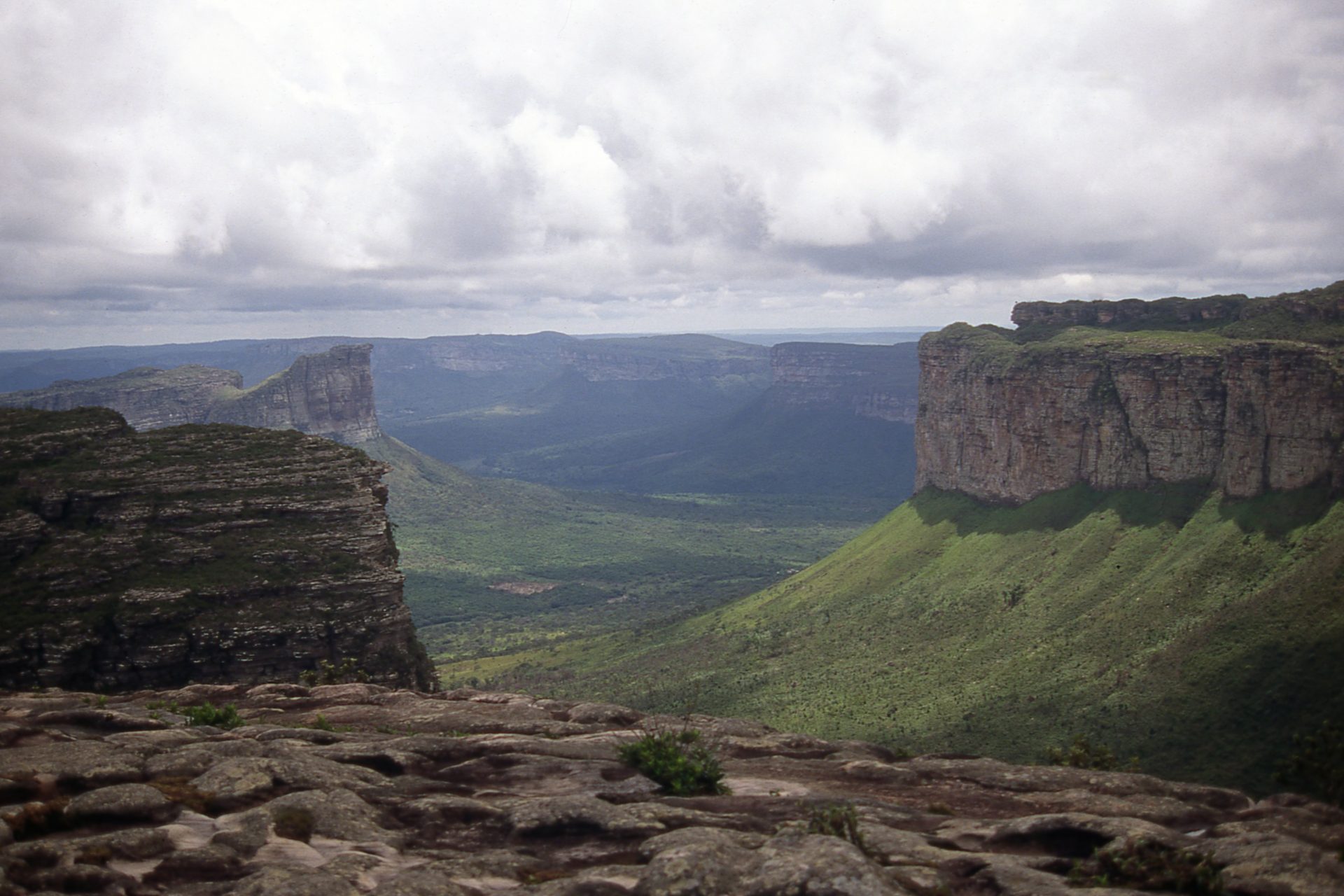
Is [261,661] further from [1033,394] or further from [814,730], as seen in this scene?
[1033,394]

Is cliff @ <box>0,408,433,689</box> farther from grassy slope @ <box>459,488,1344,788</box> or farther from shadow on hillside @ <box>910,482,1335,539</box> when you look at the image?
shadow on hillside @ <box>910,482,1335,539</box>

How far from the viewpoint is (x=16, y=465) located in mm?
68812

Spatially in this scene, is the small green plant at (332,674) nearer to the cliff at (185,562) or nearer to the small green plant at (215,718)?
the cliff at (185,562)

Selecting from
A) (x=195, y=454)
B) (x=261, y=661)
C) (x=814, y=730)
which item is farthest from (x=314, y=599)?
(x=814, y=730)

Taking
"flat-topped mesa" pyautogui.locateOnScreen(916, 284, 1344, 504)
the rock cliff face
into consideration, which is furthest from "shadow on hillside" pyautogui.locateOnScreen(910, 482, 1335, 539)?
the rock cliff face

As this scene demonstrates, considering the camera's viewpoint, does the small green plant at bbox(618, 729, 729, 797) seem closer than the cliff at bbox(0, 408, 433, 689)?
Yes

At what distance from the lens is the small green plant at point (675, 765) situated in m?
32.3

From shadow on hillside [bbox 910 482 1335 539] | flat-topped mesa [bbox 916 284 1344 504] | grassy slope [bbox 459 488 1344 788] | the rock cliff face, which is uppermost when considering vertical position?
the rock cliff face

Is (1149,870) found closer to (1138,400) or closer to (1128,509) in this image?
(1128,509)

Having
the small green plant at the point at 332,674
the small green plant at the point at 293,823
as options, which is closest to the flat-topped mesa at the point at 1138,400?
the small green plant at the point at 332,674

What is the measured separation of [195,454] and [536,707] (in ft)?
141

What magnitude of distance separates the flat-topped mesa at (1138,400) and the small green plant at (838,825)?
7838cm

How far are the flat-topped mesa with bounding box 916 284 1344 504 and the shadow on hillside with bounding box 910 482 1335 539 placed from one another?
4.28 ft

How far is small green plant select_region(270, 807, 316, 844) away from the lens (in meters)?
26.0
